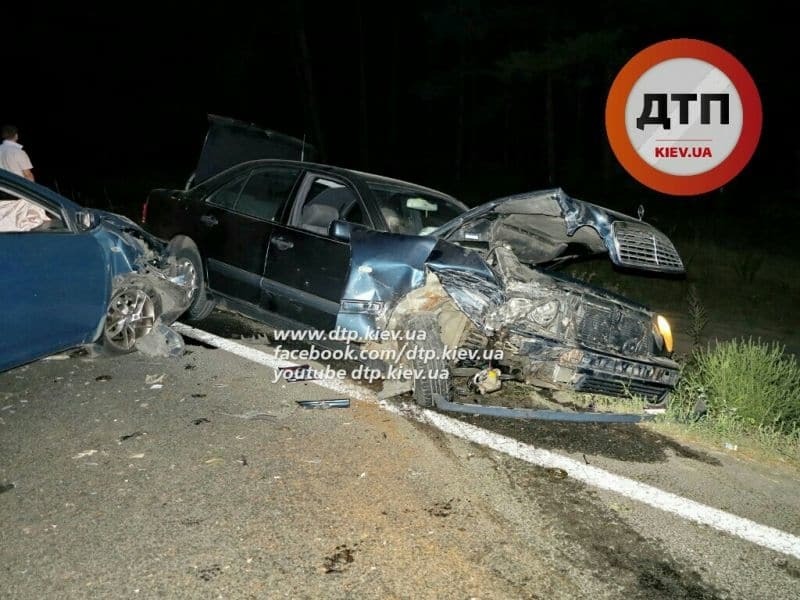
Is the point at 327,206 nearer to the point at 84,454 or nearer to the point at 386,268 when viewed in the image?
the point at 386,268

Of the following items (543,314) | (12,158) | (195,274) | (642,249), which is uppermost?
(12,158)

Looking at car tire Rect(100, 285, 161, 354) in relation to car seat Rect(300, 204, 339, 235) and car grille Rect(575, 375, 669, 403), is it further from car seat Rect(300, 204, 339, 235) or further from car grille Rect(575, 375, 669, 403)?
car grille Rect(575, 375, 669, 403)

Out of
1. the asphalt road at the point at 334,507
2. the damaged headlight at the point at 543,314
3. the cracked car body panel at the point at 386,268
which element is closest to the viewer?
the asphalt road at the point at 334,507

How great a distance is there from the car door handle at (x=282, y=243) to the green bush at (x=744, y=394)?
292 centimetres

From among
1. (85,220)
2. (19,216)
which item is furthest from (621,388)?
(19,216)

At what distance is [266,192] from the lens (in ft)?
17.8

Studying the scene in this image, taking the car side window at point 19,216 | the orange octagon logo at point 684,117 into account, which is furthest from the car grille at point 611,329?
the orange octagon logo at point 684,117

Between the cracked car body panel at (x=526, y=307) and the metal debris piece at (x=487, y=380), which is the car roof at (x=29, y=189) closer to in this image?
the cracked car body panel at (x=526, y=307)

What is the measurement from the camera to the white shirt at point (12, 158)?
8.27 meters

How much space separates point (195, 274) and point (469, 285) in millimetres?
2750

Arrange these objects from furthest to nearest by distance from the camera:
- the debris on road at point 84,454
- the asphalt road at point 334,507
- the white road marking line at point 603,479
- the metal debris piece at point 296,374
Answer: the metal debris piece at point 296,374
the debris on road at point 84,454
the white road marking line at point 603,479
the asphalt road at point 334,507

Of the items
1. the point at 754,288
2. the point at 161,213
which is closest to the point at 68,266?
the point at 161,213

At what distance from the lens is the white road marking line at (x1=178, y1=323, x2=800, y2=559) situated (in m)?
3.01

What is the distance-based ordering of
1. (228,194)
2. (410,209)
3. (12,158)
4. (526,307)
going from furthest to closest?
1. (12,158)
2. (228,194)
3. (410,209)
4. (526,307)
